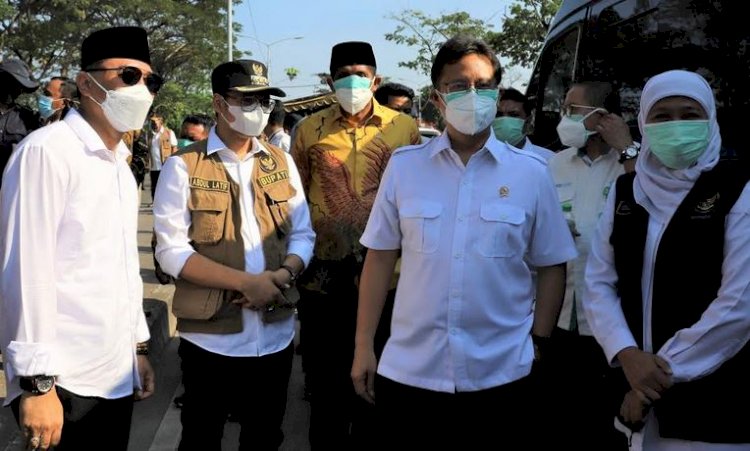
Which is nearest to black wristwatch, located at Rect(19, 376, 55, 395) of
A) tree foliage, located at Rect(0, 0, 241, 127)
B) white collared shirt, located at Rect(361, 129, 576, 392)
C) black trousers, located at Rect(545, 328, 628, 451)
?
Answer: white collared shirt, located at Rect(361, 129, 576, 392)

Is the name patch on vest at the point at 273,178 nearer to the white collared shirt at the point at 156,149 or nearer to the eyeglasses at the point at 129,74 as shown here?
the eyeglasses at the point at 129,74

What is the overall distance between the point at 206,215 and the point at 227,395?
2.39ft

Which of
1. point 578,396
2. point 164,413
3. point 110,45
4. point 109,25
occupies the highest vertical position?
point 109,25

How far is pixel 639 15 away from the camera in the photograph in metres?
3.47

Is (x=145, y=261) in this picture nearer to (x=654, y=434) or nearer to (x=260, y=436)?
(x=260, y=436)

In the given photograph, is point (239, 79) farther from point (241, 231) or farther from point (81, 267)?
point (81, 267)

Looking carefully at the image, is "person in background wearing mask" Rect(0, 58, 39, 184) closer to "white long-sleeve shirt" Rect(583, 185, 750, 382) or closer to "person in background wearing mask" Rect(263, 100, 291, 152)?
"person in background wearing mask" Rect(263, 100, 291, 152)

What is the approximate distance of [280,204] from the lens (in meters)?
2.96

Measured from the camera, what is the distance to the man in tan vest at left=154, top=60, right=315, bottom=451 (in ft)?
9.09

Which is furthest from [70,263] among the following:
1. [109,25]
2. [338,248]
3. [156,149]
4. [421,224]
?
[109,25]

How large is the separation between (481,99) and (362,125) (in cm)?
130

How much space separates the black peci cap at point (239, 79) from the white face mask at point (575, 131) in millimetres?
1372

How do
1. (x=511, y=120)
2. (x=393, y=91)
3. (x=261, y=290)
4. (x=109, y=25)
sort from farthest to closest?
(x=109, y=25) < (x=393, y=91) < (x=511, y=120) < (x=261, y=290)

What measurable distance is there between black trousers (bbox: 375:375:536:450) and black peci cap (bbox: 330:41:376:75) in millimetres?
1857
